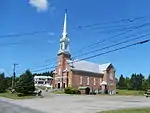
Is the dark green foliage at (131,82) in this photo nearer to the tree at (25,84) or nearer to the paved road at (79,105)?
the tree at (25,84)

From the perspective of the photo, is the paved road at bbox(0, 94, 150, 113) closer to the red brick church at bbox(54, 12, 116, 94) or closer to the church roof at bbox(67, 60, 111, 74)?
the red brick church at bbox(54, 12, 116, 94)

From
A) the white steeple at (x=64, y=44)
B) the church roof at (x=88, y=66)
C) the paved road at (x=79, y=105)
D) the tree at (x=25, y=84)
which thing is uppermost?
the white steeple at (x=64, y=44)

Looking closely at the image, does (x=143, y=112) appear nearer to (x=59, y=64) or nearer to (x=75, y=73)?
(x=75, y=73)

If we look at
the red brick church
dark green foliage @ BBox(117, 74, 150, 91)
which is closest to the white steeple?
the red brick church

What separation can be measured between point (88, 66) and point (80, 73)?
551cm

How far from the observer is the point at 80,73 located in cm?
9125

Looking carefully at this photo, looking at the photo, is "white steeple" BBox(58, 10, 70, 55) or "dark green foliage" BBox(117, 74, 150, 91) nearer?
"white steeple" BBox(58, 10, 70, 55)

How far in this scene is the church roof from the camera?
91000mm

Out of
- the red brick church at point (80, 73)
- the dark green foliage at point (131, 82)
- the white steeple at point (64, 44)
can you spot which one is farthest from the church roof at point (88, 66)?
the dark green foliage at point (131, 82)

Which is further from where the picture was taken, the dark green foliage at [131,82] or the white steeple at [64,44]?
the dark green foliage at [131,82]

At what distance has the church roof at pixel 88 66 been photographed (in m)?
91.0

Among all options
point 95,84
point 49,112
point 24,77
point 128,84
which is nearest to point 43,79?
point 128,84

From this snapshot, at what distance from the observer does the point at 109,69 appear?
323 ft

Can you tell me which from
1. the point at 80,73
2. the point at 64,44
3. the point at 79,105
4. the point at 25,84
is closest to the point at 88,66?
the point at 80,73
